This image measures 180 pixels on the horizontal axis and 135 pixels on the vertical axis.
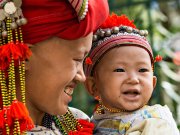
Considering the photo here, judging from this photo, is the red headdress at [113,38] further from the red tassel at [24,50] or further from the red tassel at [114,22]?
the red tassel at [24,50]

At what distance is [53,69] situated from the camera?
7.33 feet

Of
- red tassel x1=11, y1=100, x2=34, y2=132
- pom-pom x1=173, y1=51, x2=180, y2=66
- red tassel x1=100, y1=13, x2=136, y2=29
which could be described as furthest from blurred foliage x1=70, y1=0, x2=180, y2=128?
red tassel x1=11, y1=100, x2=34, y2=132

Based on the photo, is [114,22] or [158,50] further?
[158,50]

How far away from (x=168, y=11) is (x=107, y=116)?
16.3ft

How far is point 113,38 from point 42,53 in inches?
24.0

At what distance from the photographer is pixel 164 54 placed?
578 cm

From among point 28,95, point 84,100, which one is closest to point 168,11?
point 84,100

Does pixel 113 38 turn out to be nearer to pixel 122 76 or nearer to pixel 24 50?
pixel 122 76

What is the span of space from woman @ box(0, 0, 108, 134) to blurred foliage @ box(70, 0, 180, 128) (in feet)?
8.58

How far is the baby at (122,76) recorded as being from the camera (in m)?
2.66

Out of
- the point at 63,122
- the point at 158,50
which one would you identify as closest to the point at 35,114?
the point at 63,122

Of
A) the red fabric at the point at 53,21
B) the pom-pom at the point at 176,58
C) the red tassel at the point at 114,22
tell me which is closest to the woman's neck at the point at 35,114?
the red fabric at the point at 53,21

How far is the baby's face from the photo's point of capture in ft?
8.79

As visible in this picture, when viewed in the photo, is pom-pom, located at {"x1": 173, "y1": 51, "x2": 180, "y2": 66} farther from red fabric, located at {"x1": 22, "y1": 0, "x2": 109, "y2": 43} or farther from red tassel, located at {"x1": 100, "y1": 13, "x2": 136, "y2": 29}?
red fabric, located at {"x1": 22, "y1": 0, "x2": 109, "y2": 43}
